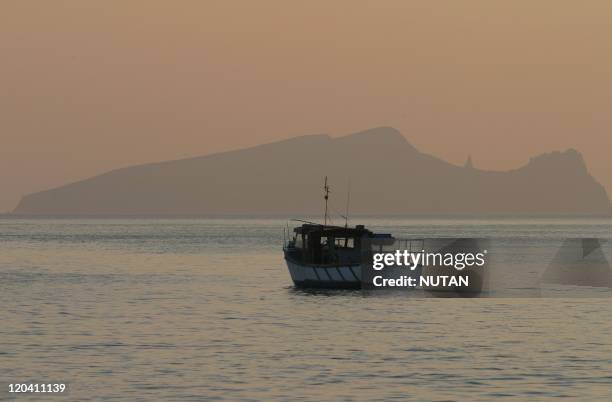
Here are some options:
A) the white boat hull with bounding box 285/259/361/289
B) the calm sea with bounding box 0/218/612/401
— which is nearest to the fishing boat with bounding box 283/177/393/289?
the white boat hull with bounding box 285/259/361/289

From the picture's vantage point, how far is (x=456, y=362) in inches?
1781

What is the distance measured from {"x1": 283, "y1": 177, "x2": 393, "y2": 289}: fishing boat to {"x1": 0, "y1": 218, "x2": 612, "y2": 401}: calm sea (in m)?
1.22

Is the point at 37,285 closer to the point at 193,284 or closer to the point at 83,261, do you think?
the point at 193,284

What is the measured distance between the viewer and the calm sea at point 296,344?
39625 millimetres

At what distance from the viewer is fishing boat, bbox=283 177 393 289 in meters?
78.9

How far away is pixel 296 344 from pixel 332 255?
29.1 m

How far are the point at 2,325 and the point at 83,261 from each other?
81.6 metres

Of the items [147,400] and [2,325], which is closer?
[147,400]

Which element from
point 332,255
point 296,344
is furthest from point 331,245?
point 296,344

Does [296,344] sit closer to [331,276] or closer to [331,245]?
[331,276]

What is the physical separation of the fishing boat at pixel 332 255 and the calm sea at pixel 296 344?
1.22 meters

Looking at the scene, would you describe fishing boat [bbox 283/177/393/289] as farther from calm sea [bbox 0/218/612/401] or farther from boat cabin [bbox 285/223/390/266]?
calm sea [bbox 0/218/612/401]

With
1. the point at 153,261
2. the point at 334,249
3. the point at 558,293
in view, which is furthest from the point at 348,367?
the point at 153,261

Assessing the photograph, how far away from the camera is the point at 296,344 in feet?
169
